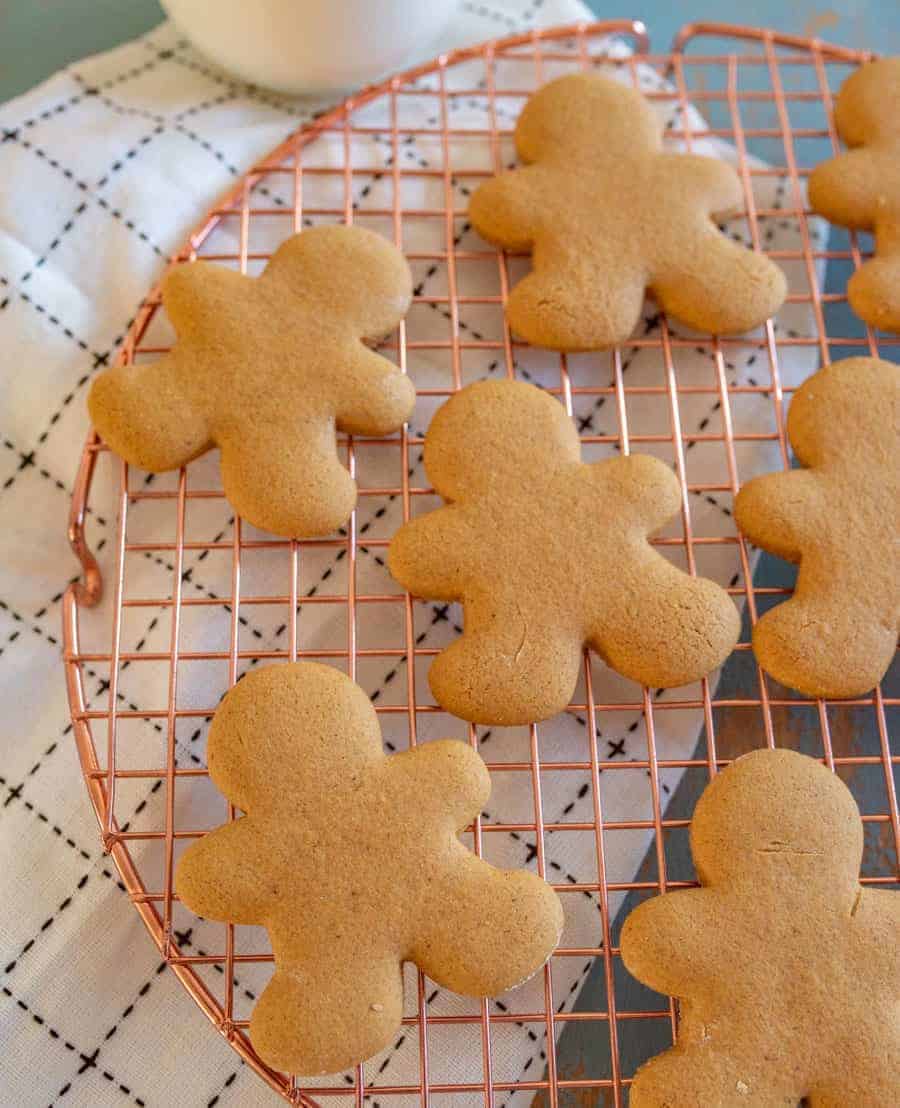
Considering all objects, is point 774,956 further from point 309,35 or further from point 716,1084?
point 309,35

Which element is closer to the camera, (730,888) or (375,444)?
(730,888)

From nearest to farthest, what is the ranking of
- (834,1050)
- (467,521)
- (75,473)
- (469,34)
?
(834,1050) < (467,521) < (75,473) < (469,34)

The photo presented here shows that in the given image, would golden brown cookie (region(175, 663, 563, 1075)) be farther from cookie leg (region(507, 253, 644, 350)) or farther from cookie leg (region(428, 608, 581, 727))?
cookie leg (region(507, 253, 644, 350))

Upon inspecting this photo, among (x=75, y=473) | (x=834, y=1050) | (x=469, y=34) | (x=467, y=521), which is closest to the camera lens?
(x=834, y=1050)

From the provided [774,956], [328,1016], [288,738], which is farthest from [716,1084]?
[288,738]

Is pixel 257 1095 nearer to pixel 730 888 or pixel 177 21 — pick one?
pixel 730 888

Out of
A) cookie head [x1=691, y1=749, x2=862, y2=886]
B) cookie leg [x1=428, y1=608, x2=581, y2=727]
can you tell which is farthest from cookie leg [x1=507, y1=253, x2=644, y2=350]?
cookie head [x1=691, y1=749, x2=862, y2=886]

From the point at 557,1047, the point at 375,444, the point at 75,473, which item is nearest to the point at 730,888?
the point at 557,1047
